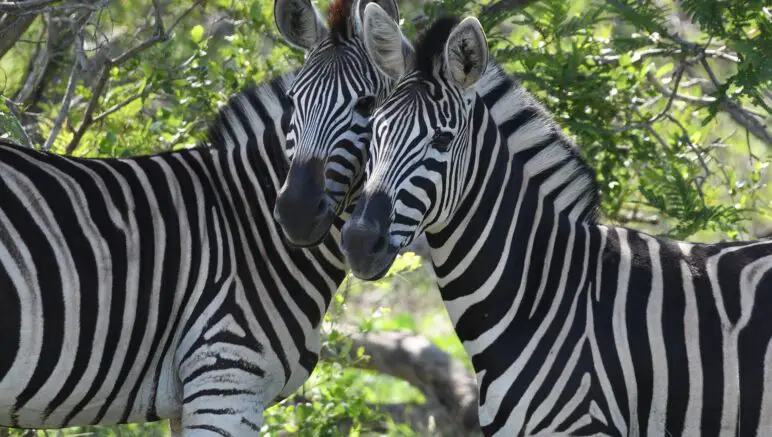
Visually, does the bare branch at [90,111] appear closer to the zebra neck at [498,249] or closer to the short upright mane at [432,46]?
the short upright mane at [432,46]

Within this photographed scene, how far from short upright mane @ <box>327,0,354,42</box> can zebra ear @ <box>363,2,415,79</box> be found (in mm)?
394

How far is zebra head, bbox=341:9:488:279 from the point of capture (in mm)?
4078

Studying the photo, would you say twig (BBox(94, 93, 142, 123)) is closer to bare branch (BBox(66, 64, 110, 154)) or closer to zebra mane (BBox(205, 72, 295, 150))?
bare branch (BBox(66, 64, 110, 154))

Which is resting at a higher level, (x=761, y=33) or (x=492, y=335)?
(x=761, y=33)

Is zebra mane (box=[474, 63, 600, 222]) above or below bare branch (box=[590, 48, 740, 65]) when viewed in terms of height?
below

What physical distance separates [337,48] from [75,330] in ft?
6.21

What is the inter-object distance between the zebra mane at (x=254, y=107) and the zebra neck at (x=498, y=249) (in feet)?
4.08

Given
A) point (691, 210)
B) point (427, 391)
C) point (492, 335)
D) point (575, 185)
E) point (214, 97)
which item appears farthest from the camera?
point (427, 391)

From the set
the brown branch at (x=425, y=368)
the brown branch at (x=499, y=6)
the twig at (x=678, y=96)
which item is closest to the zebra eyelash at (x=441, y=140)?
the brown branch at (x=499, y=6)

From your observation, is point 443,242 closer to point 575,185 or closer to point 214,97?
point 575,185

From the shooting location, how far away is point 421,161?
4219mm

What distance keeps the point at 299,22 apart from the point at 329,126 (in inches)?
33.0

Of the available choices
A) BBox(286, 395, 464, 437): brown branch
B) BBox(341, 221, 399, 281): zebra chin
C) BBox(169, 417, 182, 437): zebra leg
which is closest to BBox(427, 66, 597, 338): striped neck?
BBox(341, 221, 399, 281): zebra chin

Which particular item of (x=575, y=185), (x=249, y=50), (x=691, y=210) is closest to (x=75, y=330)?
(x=575, y=185)
